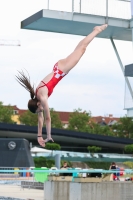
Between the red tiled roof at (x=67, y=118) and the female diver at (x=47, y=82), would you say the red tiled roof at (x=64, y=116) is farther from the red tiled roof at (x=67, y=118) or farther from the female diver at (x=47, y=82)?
the female diver at (x=47, y=82)

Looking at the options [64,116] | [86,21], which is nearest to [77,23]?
[86,21]

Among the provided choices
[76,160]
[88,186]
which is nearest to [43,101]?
[88,186]

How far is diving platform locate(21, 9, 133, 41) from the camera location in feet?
58.1

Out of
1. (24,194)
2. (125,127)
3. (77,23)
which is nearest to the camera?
(77,23)

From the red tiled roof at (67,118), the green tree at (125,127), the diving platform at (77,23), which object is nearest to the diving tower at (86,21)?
the diving platform at (77,23)

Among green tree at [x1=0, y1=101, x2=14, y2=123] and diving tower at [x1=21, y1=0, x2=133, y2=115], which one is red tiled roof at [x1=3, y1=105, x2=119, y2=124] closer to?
green tree at [x1=0, y1=101, x2=14, y2=123]

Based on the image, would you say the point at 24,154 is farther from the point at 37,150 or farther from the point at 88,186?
the point at 37,150

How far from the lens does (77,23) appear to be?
1892cm

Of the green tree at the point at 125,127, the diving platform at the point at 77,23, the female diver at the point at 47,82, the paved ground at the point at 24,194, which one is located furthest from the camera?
the green tree at the point at 125,127

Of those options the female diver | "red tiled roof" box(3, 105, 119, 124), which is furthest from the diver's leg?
"red tiled roof" box(3, 105, 119, 124)

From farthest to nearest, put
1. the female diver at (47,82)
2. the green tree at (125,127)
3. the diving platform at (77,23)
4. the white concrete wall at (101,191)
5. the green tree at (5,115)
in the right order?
the green tree at (5,115), the green tree at (125,127), the diving platform at (77,23), the white concrete wall at (101,191), the female diver at (47,82)

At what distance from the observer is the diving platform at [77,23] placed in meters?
17.7

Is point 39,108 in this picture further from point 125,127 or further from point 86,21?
point 125,127

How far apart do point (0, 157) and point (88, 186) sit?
1263 cm
